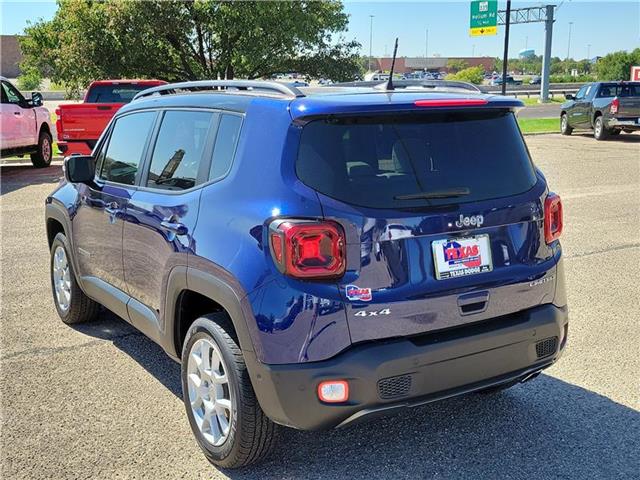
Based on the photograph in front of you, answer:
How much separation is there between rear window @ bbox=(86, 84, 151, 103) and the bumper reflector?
13179 mm

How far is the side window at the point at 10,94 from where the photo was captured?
14405mm

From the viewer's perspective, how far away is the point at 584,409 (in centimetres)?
385

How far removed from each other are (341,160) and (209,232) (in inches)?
29.2

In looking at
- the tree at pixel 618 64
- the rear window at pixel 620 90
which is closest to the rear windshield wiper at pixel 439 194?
the rear window at pixel 620 90

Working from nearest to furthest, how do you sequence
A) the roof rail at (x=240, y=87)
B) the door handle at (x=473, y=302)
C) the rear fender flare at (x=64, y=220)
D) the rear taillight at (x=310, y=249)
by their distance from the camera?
the rear taillight at (x=310, y=249) < the door handle at (x=473, y=302) < the roof rail at (x=240, y=87) < the rear fender flare at (x=64, y=220)

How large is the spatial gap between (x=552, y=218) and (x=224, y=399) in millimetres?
1900

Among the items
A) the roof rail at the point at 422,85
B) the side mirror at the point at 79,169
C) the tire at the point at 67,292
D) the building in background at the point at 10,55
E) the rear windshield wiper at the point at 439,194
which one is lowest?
the tire at the point at 67,292

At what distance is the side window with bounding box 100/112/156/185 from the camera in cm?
422

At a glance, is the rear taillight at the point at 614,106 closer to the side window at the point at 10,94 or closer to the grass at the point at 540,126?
the grass at the point at 540,126

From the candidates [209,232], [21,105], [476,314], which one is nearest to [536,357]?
A: [476,314]

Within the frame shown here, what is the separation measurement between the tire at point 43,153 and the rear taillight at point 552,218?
1446 centimetres

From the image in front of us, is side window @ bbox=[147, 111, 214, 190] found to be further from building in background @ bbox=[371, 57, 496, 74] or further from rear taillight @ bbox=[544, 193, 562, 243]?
building in background @ bbox=[371, 57, 496, 74]

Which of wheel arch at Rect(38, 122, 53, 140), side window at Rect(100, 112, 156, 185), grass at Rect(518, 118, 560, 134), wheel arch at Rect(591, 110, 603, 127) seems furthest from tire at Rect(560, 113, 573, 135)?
side window at Rect(100, 112, 156, 185)

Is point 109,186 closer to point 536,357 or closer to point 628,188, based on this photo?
point 536,357
